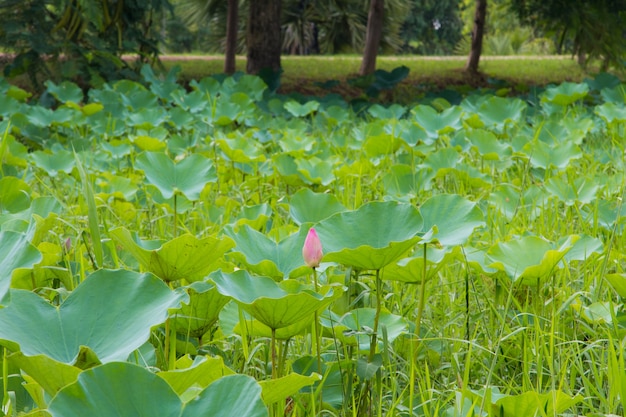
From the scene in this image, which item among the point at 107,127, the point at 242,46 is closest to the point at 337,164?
the point at 107,127

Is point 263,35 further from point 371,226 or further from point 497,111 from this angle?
point 371,226

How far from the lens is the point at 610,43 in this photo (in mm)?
6090

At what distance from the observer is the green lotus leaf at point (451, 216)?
1.19m

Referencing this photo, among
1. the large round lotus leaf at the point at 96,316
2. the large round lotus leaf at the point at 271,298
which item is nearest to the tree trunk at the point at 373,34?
the large round lotus leaf at the point at 271,298

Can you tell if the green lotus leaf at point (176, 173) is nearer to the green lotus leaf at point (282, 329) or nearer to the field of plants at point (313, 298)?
the field of plants at point (313, 298)

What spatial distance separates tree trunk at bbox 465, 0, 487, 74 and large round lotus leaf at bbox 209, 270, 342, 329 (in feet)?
23.0

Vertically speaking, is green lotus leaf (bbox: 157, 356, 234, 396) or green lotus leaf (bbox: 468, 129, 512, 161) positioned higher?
green lotus leaf (bbox: 157, 356, 234, 396)

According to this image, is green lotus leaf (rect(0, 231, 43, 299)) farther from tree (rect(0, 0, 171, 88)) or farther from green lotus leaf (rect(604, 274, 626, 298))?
tree (rect(0, 0, 171, 88))

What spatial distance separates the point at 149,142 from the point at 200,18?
40.2ft

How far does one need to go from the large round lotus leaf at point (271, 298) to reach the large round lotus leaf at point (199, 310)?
11 centimetres

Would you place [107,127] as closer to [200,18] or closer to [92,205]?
[92,205]

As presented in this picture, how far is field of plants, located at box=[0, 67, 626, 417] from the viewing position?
0.78 metres

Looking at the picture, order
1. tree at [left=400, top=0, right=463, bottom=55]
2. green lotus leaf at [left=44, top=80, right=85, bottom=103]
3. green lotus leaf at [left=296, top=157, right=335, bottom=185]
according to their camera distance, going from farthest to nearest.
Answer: tree at [left=400, top=0, right=463, bottom=55]
green lotus leaf at [left=44, top=80, right=85, bottom=103]
green lotus leaf at [left=296, top=157, right=335, bottom=185]

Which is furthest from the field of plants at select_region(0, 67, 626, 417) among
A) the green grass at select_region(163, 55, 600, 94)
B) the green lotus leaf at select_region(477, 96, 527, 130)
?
the green grass at select_region(163, 55, 600, 94)
